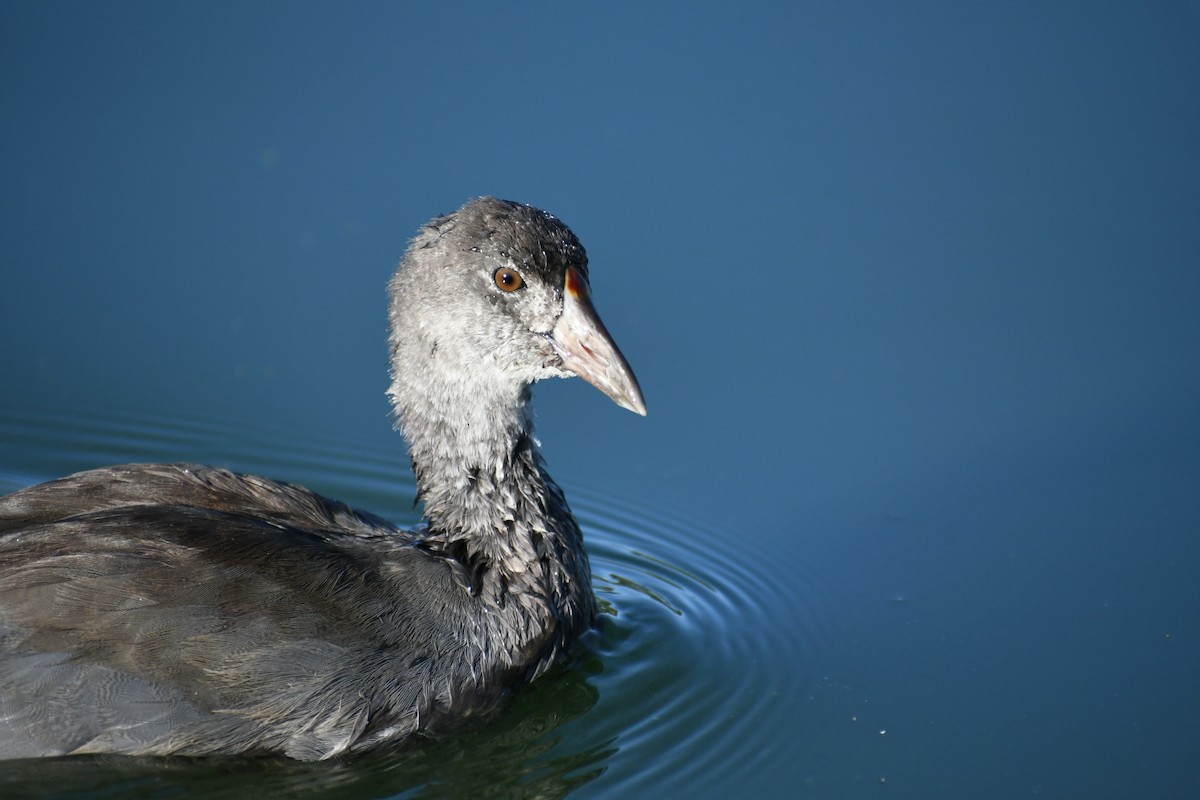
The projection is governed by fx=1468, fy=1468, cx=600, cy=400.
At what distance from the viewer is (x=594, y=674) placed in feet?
17.7

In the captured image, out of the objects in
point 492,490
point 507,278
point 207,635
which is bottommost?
point 207,635

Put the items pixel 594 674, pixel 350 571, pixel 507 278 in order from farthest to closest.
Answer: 1. pixel 594 674
2. pixel 507 278
3. pixel 350 571

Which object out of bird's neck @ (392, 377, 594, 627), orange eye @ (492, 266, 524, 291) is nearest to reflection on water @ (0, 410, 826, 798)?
bird's neck @ (392, 377, 594, 627)

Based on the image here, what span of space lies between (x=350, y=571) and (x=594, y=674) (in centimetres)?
105

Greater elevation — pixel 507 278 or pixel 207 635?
pixel 507 278

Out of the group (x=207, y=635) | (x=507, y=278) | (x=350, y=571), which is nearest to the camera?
(x=207, y=635)

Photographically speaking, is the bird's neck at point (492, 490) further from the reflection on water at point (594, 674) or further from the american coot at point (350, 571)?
the reflection on water at point (594, 674)

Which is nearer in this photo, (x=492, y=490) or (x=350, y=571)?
(x=350, y=571)

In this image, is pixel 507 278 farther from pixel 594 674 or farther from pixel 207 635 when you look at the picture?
pixel 207 635

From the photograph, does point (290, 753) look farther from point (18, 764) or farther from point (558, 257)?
point (558, 257)

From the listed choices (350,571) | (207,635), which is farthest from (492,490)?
(207,635)

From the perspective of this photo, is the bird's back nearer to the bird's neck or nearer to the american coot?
the american coot

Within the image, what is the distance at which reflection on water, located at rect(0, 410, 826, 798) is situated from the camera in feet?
15.2

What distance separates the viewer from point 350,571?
194 inches
